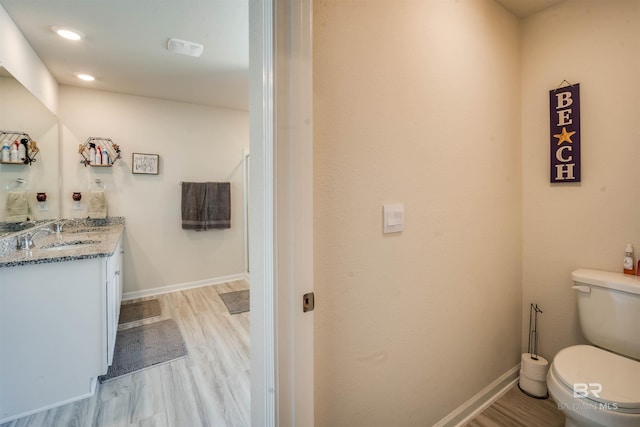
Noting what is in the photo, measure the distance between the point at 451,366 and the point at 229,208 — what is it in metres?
3.19

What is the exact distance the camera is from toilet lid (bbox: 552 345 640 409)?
1.06 meters

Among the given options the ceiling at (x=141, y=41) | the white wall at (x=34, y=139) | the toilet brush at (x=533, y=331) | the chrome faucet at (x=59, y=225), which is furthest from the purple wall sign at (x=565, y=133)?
the chrome faucet at (x=59, y=225)

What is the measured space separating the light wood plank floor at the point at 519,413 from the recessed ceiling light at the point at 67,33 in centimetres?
348

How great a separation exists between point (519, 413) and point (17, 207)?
11.7 feet

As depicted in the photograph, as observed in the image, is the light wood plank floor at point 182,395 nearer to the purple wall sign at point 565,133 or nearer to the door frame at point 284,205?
the door frame at point 284,205

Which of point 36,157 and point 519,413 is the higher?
point 36,157

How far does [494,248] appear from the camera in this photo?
158cm

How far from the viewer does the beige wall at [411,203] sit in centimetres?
95

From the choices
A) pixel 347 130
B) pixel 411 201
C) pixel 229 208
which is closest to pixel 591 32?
pixel 411 201

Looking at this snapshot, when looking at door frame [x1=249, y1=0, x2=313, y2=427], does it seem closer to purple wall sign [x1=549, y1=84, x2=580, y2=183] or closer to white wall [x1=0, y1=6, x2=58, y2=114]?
purple wall sign [x1=549, y1=84, x2=580, y2=183]

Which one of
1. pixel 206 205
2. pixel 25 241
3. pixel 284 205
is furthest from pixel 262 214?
pixel 206 205

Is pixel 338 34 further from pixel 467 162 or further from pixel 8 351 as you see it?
pixel 8 351

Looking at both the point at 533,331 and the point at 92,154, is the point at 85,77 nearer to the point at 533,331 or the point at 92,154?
the point at 92,154

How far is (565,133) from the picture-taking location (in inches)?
63.3
